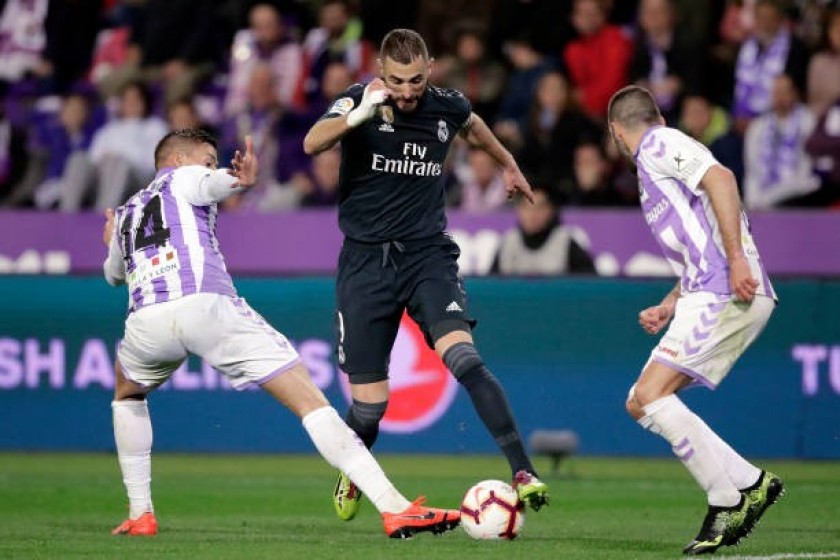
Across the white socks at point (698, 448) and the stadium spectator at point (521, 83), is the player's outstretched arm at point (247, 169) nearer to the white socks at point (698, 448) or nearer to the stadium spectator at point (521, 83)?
the white socks at point (698, 448)

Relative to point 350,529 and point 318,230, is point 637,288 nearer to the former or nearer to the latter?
point 318,230

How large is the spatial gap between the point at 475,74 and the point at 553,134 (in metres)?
1.21

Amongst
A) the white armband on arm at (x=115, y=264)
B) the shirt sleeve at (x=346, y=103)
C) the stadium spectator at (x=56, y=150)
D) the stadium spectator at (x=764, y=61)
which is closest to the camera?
the shirt sleeve at (x=346, y=103)

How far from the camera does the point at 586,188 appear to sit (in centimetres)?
1672

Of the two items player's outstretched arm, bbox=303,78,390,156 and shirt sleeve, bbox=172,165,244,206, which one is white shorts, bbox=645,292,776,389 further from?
shirt sleeve, bbox=172,165,244,206

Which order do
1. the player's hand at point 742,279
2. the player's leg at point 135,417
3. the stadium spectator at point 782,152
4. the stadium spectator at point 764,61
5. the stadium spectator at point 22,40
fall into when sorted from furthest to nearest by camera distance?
1. the stadium spectator at point 22,40
2. the stadium spectator at point 764,61
3. the stadium spectator at point 782,152
4. the player's leg at point 135,417
5. the player's hand at point 742,279

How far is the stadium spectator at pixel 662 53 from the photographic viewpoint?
1720 cm

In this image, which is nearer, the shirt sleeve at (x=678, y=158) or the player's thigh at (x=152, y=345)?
the shirt sleeve at (x=678, y=158)

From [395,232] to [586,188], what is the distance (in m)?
7.37

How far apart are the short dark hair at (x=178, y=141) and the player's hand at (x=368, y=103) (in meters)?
0.89

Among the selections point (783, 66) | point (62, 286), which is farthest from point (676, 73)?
point (62, 286)

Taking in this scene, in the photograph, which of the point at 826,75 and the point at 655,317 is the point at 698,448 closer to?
the point at 655,317

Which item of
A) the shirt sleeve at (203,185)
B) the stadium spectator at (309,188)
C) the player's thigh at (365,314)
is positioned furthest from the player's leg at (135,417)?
the stadium spectator at (309,188)

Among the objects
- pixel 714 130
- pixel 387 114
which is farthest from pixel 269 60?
pixel 387 114
